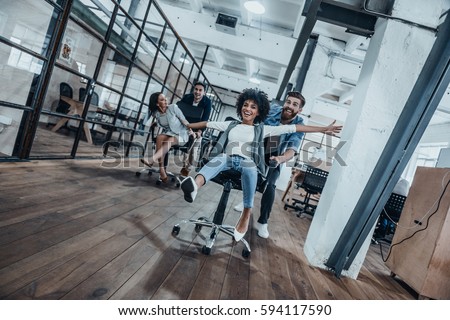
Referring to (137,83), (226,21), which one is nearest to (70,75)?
(226,21)

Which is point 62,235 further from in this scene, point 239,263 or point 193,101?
point 193,101

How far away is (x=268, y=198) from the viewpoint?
2574 millimetres

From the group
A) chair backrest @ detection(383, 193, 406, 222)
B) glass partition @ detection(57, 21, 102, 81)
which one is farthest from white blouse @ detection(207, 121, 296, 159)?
glass partition @ detection(57, 21, 102, 81)

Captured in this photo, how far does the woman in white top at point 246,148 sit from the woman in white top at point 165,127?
1.17 meters

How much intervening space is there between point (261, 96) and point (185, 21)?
4487 millimetres

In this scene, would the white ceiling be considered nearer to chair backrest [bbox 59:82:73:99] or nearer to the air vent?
the air vent

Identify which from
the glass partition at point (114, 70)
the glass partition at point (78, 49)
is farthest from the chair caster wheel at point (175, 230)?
the glass partition at point (114, 70)

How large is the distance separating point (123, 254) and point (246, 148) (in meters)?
1.04

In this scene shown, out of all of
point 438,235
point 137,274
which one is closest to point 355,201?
point 438,235

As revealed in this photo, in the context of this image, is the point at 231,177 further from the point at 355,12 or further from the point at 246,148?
the point at 355,12

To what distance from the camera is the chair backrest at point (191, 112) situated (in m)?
4.08

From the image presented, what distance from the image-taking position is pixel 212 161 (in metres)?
1.89

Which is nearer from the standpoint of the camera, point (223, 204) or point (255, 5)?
point (223, 204)

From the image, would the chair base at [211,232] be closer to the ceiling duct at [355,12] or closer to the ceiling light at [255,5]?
the ceiling duct at [355,12]
